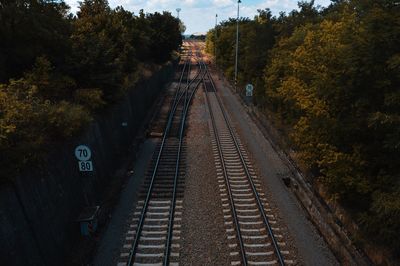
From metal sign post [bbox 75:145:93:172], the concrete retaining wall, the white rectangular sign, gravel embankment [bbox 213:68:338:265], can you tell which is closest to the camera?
the concrete retaining wall

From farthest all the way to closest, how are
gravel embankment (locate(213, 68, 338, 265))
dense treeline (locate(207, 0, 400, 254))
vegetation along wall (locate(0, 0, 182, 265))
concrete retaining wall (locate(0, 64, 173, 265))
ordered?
gravel embankment (locate(213, 68, 338, 265)), dense treeline (locate(207, 0, 400, 254)), vegetation along wall (locate(0, 0, 182, 265)), concrete retaining wall (locate(0, 64, 173, 265))

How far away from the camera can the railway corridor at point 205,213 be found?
11.5 metres

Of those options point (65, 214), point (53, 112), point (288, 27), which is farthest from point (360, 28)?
point (288, 27)

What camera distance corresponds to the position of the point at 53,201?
1089 centimetres

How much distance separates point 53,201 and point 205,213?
6034 millimetres

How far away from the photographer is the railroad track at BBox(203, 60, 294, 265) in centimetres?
1158

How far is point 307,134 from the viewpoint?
583 inches

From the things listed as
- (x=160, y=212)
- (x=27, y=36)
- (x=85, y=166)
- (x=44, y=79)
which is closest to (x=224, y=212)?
(x=160, y=212)

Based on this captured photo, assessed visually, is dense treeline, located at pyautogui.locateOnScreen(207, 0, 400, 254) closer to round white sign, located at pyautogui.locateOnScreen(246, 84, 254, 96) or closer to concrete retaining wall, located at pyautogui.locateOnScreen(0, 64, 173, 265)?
concrete retaining wall, located at pyautogui.locateOnScreen(0, 64, 173, 265)

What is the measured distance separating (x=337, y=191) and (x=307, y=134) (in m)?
2.82

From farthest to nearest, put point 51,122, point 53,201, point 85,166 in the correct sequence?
1. point 85,166
2. point 51,122
3. point 53,201

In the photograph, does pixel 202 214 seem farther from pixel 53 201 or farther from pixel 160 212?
pixel 53 201

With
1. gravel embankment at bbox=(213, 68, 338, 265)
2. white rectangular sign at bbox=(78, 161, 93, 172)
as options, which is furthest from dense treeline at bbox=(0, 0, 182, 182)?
gravel embankment at bbox=(213, 68, 338, 265)

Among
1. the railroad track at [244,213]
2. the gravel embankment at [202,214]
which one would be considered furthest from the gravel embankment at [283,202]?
the gravel embankment at [202,214]
